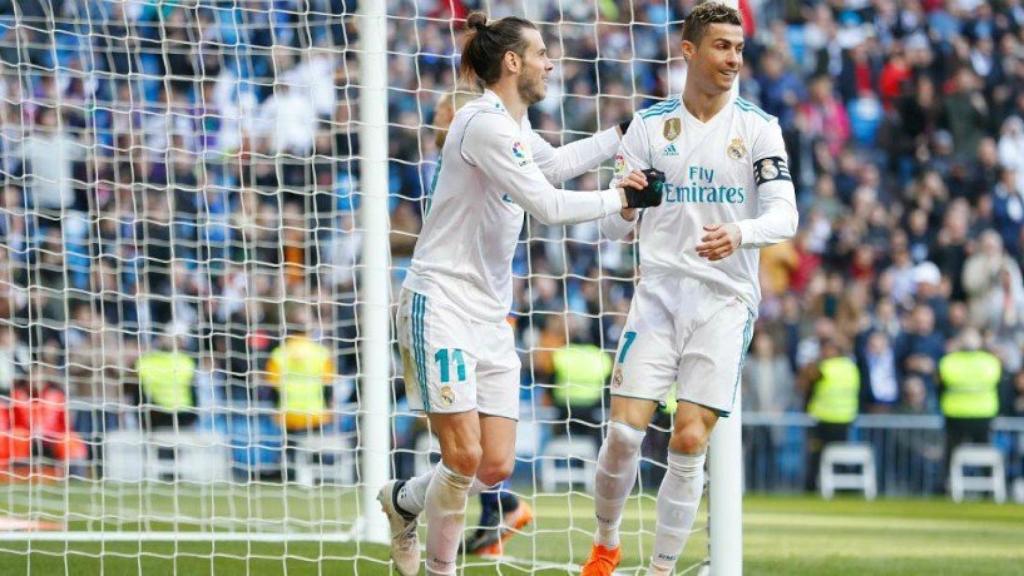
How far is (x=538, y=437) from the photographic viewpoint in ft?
57.4

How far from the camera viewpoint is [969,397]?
18156mm

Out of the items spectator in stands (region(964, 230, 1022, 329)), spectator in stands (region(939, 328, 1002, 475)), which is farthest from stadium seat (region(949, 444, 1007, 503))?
spectator in stands (region(964, 230, 1022, 329))

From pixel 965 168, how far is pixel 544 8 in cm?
520

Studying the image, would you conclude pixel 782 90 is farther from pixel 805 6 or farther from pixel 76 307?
pixel 76 307

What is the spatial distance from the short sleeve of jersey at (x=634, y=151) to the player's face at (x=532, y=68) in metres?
0.49

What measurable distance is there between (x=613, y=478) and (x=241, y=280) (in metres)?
7.36

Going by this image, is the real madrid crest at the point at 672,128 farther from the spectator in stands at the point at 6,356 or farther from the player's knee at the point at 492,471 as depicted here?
the spectator in stands at the point at 6,356

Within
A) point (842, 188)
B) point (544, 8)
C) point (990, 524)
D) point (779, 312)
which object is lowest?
point (990, 524)

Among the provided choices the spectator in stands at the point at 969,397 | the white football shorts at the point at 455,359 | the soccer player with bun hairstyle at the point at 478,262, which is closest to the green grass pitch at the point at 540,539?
the spectator in stands at the point at 969,397

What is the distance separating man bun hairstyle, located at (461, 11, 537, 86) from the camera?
293 inches

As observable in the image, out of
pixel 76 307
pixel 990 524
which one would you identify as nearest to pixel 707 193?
pixel 990 524

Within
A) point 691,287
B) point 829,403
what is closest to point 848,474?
point 829,403

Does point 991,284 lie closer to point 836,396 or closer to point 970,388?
point 970,388

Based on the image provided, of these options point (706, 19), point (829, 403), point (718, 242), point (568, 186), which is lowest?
point (829, 403)
